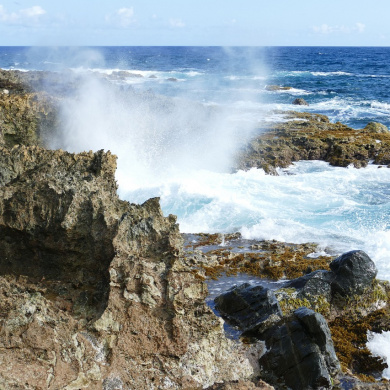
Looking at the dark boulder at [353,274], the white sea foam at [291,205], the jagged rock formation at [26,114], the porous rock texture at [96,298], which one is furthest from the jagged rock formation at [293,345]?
the jagged rock formation at [26,114]

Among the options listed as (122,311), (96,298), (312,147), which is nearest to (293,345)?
(122,311)

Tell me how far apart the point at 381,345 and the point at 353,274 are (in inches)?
85.5

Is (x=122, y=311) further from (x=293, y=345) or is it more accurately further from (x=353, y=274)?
(x=353, y=274)

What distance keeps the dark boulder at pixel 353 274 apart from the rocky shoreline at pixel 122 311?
327 millimetres

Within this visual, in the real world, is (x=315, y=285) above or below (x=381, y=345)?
above

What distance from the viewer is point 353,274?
451 inches

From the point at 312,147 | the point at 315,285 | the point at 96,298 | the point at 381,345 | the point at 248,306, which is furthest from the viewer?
the point at 312,147

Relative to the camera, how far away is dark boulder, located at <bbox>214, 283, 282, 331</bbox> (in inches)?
376

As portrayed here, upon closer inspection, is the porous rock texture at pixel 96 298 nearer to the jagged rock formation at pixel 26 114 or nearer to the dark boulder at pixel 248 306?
the dark boulder at pixel 248 306

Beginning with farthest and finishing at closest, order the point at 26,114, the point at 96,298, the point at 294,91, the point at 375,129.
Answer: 1. the point at 294,91
2. the point at 375,129
3. the point at 26,114
4. the point at 96,298

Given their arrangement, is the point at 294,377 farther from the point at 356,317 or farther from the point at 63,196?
the point at 63,196

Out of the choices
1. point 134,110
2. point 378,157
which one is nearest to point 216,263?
point 134,110

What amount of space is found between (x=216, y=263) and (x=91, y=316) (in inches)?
320

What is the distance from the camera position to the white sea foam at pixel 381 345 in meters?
9.12
